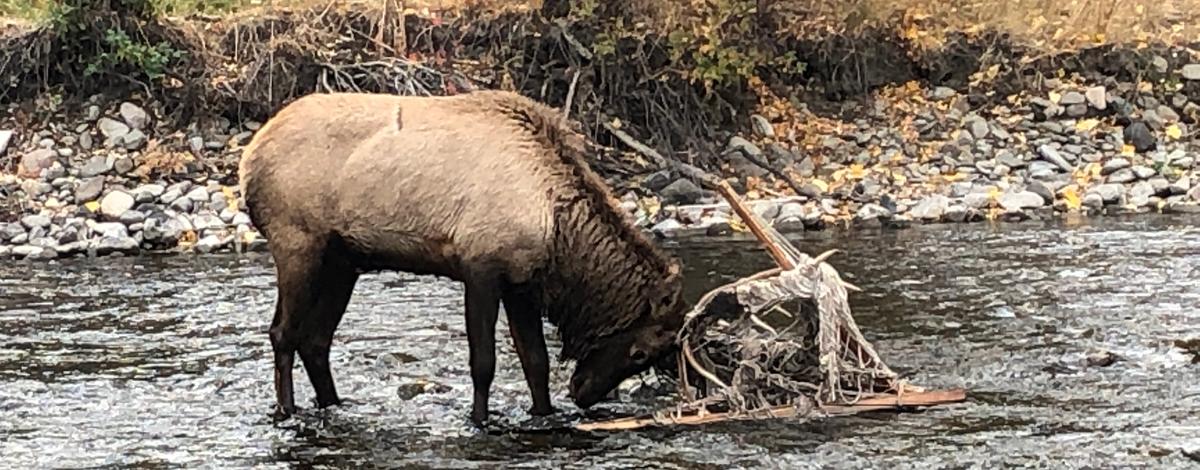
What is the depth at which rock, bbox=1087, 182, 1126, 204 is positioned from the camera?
15414mm

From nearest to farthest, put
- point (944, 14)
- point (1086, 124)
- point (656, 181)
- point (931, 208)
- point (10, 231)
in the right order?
point (10, 231), point (931, 208), point (656, 181), point (1086, 124), point (944, 14)

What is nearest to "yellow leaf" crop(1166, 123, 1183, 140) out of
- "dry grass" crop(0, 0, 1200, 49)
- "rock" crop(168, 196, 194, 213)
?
"dry grass" crop(0, 0, 1200, 49)

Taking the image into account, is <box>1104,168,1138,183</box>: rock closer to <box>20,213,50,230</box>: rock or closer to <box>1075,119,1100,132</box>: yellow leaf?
<box>1075,119,1100,132</box>: yellow leaf

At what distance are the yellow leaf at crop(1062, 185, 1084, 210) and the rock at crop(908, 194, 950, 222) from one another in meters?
1.13

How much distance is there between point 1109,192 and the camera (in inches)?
612

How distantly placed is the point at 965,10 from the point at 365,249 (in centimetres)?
1395

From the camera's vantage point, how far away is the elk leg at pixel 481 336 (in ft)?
24.1

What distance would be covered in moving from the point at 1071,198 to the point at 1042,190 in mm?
311

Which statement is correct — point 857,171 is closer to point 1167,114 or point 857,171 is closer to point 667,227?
point 667,227

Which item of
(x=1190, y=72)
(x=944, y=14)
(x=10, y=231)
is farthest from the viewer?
(x=944, y=14)

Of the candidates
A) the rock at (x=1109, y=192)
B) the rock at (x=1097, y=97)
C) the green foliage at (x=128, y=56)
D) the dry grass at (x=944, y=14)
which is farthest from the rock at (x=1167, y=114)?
the green foliage at (x=128, y=56)

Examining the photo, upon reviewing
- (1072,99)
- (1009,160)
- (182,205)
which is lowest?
(182,205)

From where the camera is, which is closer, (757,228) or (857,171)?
(757,228)

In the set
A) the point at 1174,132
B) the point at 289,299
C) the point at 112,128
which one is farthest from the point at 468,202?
the point at 1174,132
